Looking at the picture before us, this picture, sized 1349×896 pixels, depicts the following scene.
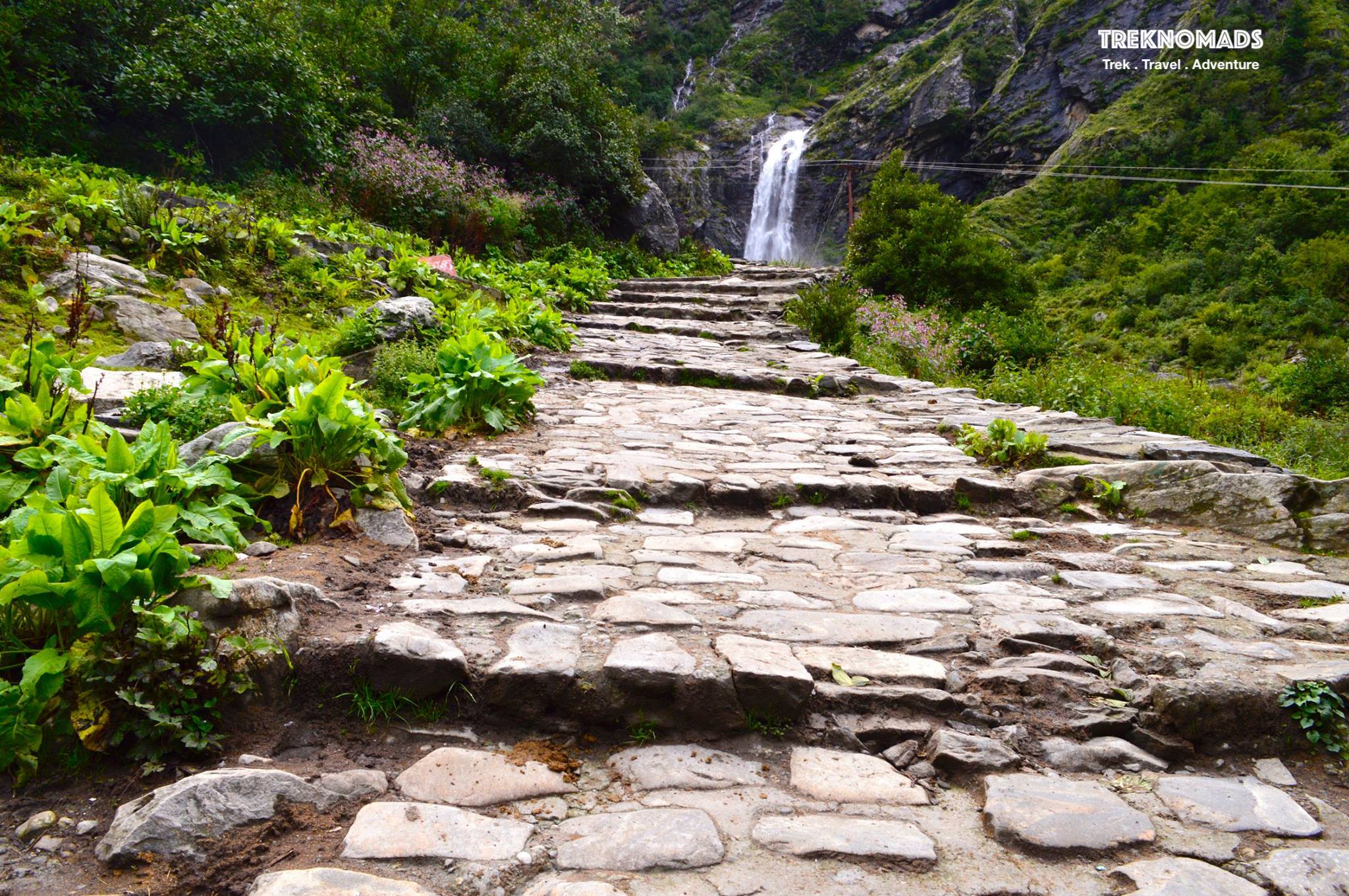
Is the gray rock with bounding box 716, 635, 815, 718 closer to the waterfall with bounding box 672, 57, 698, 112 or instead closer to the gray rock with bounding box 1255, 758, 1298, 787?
the gray rock with bounding box 1255, 758, 1298, 787

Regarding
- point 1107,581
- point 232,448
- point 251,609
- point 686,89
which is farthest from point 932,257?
point 686,89

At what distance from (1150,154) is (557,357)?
2647 cm

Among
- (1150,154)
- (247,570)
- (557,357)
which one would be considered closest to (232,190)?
(557,357)

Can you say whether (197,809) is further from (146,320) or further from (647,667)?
(146,320)

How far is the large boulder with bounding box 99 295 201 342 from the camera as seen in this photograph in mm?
4590

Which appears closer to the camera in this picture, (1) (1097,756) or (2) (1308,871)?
(2) (1308,871)

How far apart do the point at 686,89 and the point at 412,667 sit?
40.2 m

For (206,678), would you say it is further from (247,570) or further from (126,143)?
(126,143)

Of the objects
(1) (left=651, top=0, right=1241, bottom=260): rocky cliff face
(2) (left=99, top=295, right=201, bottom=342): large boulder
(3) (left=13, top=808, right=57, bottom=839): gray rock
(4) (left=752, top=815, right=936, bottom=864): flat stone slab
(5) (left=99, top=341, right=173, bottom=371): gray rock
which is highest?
(1) (left=651, top=0, right=1241, bottom=260): rocky cliff face

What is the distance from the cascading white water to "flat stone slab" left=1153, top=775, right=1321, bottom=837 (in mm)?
26852

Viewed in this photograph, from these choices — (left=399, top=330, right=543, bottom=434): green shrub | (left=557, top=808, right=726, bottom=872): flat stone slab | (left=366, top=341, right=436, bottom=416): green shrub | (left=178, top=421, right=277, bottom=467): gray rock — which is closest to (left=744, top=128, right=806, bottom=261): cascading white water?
(left=399, top=330, right=543, bottom=434): green shrub

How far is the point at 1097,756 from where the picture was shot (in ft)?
5.94

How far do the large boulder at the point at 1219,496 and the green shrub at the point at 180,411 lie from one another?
13.7ft

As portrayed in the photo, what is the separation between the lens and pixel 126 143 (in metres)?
9.48
